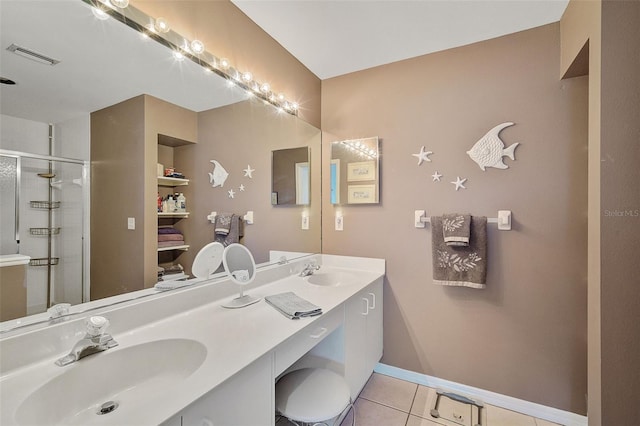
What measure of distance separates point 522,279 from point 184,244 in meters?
2.00

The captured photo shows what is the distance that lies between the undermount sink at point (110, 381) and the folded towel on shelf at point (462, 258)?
1.53 metres

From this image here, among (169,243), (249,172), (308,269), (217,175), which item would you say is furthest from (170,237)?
(308,269)

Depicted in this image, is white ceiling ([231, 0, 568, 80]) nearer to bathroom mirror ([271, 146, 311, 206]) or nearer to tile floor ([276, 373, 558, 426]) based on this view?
bathroom mirror ([271, 146, 311, 206])

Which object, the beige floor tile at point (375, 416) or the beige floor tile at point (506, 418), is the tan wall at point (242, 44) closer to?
the beige floor tile at point (375, 416)

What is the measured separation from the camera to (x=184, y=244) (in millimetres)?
1370

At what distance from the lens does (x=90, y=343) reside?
908mm

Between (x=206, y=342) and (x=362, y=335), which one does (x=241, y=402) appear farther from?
(x=362, y=335)

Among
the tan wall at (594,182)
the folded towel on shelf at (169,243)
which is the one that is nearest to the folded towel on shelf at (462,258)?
the tan wall at (594,182)

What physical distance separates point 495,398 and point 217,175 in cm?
225

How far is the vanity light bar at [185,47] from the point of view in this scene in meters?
1.07

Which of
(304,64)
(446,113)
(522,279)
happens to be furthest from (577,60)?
(304,64)

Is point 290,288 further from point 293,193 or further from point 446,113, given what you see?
point 446,113

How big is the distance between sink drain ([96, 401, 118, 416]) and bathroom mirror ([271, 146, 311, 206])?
136 centimetres

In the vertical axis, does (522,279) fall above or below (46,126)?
below
